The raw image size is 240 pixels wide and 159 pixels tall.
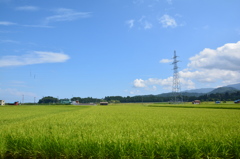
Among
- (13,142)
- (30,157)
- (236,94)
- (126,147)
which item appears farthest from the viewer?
(236,94)

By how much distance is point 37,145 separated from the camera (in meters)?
5.91

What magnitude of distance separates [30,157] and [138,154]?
3502mm

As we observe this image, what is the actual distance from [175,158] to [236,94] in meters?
206

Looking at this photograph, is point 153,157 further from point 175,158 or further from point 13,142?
point 13,142

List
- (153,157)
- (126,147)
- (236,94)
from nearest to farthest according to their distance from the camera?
(153,157)
(126,147)
(236,94)

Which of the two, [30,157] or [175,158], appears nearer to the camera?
[175,158]

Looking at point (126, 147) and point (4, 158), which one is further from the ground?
point (126, 147)

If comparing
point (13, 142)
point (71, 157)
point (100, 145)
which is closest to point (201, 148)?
point (100, 145)

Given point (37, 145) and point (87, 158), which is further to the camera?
point (37, 145)

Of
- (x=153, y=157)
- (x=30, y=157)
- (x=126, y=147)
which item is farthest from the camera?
(x=30, y=157)

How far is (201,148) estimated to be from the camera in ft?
17.9

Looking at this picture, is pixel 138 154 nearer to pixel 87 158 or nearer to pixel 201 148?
pixel 87 158

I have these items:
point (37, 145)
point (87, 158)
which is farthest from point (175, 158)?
point (37, 145)

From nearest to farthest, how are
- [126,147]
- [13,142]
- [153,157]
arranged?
[153,157] < [126,147] < [13,142]
